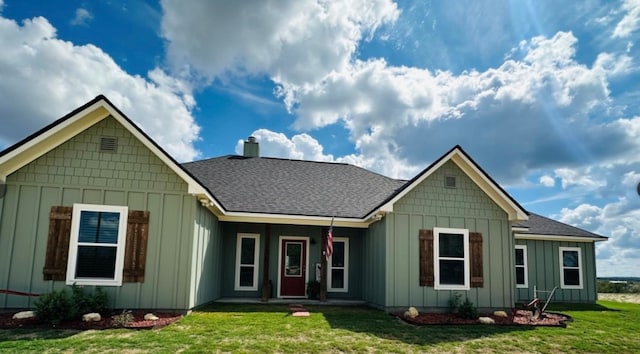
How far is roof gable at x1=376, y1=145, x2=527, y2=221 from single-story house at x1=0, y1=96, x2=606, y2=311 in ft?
0.13

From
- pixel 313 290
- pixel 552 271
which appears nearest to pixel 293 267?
pixel 313 290

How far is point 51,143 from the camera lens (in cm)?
928

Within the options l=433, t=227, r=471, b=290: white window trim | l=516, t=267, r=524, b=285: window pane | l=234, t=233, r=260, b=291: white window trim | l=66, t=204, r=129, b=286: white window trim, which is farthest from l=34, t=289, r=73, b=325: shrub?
l=516, t=267, r=524, b=285: window pane

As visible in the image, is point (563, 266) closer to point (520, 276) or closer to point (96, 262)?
point (520, 276)

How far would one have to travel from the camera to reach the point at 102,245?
364 inches

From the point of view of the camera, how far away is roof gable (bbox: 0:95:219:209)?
28.8ft

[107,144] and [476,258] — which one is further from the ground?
[107,144]

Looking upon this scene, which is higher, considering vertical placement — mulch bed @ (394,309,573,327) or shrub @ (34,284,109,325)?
shrub @ (34,284,109,325)

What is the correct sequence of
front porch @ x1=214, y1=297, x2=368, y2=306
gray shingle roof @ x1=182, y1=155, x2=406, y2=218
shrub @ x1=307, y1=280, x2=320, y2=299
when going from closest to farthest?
front porch @ x1=214, y1=297, x2=368, y2=306 < gray shingle roof @ x1=182, y1=155, x2=406, y2=218 < shrub @ x1=307, y1=280, x2=320, y2=299

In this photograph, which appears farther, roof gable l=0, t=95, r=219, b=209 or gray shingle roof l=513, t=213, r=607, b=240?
gray shingle roof l=513, t=213, r=607, b=240

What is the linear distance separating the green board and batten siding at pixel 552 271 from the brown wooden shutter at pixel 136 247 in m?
13.1

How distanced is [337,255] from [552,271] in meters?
8.53

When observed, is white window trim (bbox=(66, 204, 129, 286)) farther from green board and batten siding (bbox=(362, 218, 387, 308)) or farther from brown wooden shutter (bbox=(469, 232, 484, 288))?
brown wooden shutter (bbox=(469, 232, 484, 288))

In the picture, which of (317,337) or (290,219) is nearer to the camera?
(317,337)
